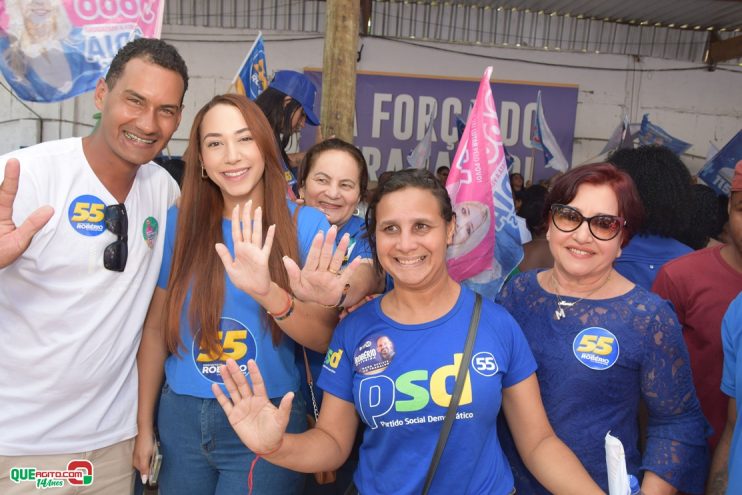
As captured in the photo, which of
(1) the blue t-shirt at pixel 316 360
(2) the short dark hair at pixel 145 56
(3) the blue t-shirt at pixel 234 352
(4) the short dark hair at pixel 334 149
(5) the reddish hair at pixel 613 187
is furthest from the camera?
(4) the short dark hair at pixel 334 149

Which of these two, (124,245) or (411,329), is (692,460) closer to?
(411,329)

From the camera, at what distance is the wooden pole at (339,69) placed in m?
4.20

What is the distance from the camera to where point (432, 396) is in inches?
65.5

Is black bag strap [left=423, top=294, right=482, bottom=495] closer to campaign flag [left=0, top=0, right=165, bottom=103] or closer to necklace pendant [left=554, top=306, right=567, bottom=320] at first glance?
necklace pendant [left=554, top=306, right=567, bottom=320]

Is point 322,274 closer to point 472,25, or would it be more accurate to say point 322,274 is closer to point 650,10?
point 472,25

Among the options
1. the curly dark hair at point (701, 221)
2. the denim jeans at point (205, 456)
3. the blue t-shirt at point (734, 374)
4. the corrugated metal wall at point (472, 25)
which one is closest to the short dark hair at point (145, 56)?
the denim jeans at point (205, 456)

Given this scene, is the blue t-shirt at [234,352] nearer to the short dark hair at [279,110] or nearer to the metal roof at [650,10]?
the short dark hair at [279,110]

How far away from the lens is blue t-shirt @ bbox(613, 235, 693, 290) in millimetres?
2555

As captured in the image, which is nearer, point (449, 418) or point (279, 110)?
point (449, 418)

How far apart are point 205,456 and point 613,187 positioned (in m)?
1.56

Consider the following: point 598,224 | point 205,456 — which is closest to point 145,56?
point 205,456

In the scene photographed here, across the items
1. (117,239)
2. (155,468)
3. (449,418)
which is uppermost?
(117,239)

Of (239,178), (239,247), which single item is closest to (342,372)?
(239,247)

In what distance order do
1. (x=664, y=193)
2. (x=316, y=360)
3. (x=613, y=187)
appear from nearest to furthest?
(x=613, y=187), (x=316, y=360), (x=664, y=193)
